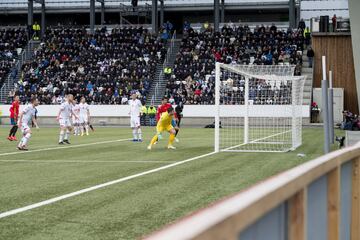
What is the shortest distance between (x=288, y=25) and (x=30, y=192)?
4692 centimetres

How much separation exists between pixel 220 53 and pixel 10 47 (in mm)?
19476

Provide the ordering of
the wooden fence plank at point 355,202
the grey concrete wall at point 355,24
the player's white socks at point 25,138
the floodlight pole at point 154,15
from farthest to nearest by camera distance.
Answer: the floodlight pole at point 154,15 → the player's white socks at point 25,138 → the grey concrete wall at point 355,24 → the wooden fence plank at point 355,202

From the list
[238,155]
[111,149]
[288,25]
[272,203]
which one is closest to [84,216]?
[272,203]

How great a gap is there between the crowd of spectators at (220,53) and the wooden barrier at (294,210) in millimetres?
39762

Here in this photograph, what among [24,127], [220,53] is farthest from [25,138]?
[220,53]

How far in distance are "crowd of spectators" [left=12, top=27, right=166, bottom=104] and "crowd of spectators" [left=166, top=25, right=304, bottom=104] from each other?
2.55 m

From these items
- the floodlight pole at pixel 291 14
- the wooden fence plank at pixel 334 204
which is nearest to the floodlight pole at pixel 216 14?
the floodlight pole at pixel 291 14

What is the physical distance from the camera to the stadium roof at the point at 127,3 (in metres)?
55.3

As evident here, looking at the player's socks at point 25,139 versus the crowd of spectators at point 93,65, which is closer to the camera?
the player's socks at point 25,139

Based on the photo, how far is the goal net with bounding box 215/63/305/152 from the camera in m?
23.3

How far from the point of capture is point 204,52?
50.0 meters

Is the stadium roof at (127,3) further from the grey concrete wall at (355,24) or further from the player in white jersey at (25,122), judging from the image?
the grey concrete wall at (355,24)

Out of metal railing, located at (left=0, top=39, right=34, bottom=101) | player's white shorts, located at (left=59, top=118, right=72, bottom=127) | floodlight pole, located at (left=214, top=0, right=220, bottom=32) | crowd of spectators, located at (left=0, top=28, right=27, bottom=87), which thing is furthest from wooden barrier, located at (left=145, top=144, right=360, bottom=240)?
crowd of spectators, located at (left=0, top=28, right=27, bottom=87)

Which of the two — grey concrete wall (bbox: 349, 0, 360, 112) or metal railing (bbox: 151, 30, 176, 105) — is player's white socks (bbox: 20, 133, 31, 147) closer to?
grey concrete wall (bbox: 349, 0, 360, 112)
